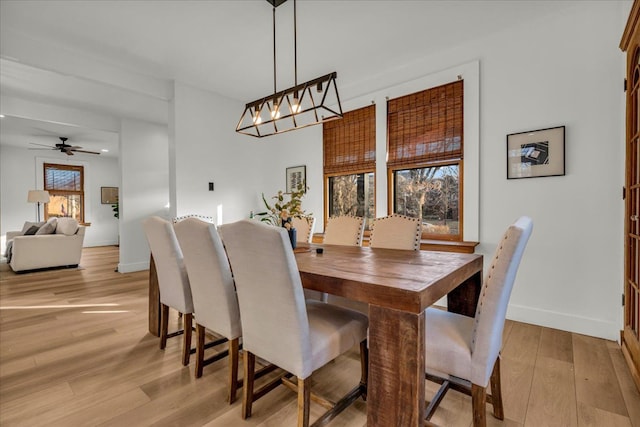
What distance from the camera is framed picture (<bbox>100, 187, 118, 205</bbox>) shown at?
8.59 metres

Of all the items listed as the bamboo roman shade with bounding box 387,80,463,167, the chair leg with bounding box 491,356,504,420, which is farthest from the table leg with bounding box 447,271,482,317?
the bamboo roman shade with bounding box 387,80,463,167

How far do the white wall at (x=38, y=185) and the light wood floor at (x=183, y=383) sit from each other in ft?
20.6

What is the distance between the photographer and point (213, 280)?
1621 millimetres

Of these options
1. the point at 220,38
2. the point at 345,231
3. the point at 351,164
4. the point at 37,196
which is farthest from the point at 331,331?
the point at 37,196

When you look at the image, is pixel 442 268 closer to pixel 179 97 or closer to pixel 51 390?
pixel 51 390

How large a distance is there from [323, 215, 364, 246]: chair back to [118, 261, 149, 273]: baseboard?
4.00 metres

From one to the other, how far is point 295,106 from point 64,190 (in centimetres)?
889

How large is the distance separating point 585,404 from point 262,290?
1.81 m

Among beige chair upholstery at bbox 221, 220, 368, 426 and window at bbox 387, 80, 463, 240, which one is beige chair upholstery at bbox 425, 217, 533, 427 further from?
window at bbox 387, 80, 463, 240

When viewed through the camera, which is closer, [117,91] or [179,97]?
[179,97]

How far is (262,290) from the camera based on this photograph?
1.32 meters

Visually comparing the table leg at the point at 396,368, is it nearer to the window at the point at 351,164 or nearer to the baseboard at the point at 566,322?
the baseboard at the point at 566,322

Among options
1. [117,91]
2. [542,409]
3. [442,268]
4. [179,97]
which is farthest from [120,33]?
[542,409]

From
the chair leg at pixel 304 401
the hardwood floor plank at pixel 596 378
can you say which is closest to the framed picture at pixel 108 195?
the chair leg at pixel 304 401
